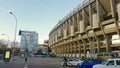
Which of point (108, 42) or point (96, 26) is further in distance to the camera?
point (96, 26)

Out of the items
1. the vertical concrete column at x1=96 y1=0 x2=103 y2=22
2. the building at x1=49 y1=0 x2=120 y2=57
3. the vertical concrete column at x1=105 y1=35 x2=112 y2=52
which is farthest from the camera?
the vertical concrete column at x1=96 y1=0 x2=103 y2=22

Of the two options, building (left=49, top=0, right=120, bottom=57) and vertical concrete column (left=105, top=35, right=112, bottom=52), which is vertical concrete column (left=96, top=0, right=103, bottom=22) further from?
vertical concrete column (left=105, top=35, right=112, bottom=52)

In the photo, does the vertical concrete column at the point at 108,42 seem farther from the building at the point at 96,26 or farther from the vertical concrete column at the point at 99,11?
the vertical concrete column at the point at 99,11

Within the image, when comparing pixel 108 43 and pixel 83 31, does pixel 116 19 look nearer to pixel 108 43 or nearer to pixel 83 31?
pixel 108 43

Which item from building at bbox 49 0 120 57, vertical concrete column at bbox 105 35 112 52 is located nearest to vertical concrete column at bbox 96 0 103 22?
building at bbox 49 0 120 57

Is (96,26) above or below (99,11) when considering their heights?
below

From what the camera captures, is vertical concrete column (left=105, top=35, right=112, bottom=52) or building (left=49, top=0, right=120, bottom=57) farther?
vertical concrete column (left=105, top=35, right=112, bottom=52)

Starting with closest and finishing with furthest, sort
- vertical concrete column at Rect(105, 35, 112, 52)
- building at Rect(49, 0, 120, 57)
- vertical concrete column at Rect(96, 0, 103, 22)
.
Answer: building at Rect(49, 0, 120, 57) < vertical concrete column at Rect(105, 35, 112, 52) < vertical concrete column at Rect(96, 0, 103, 22)

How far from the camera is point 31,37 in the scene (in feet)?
298

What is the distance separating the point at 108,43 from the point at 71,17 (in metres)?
30.4

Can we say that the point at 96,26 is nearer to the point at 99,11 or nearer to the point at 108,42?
the point at 99,11

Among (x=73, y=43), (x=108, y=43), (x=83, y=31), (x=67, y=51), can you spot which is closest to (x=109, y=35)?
(x=108, y=43)

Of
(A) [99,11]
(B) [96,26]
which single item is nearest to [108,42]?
(B) [96,26]

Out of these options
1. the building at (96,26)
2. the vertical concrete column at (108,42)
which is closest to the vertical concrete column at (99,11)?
the building at (96,26)
